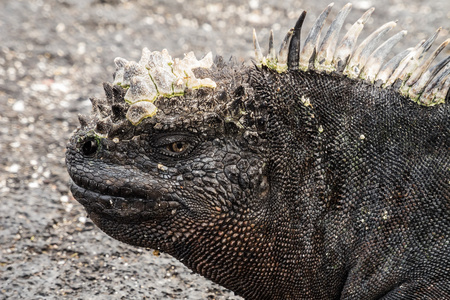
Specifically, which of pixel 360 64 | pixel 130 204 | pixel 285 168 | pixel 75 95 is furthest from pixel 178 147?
pixel 75 95

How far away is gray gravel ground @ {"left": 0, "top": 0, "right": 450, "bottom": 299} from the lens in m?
4.81

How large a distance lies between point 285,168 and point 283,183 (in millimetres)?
89

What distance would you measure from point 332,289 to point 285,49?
153cm

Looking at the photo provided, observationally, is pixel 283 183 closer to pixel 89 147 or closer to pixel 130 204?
pixel 130 204

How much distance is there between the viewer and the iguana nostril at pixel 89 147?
3363 millimetres

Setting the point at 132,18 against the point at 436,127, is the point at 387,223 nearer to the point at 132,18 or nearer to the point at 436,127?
the point at 436,127

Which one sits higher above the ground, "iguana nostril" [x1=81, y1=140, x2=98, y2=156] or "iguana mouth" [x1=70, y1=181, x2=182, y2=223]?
"iguana nostril" [x1=81, y1=140, x2=98, y2=156]

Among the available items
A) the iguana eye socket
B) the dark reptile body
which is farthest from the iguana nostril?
the iguana eye socket

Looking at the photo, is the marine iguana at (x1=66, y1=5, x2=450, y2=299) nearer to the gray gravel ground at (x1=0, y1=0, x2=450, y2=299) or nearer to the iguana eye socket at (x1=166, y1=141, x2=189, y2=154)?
the iguana eye socket at (x1=166, y1=141, x2=189, y2=154)

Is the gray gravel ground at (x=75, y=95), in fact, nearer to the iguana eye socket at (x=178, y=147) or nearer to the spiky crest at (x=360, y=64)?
the spiky crest at (x=360, y=64)

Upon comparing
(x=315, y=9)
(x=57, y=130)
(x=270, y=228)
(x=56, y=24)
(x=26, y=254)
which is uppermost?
(x=315, y=9)

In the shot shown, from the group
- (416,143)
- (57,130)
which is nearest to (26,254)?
(57,130)

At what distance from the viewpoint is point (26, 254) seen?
16.4 ft

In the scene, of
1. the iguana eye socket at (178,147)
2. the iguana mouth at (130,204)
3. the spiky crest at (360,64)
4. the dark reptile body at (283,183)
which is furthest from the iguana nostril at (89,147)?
the spiky crest at (360,64)
